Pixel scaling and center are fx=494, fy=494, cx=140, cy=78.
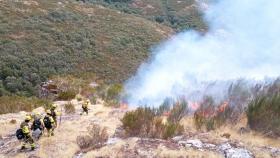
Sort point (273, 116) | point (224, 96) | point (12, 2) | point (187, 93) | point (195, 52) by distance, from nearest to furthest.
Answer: point (273, 116)
point (224, 96)
point (187, 93)
point (195, 52)
point (12, 2)

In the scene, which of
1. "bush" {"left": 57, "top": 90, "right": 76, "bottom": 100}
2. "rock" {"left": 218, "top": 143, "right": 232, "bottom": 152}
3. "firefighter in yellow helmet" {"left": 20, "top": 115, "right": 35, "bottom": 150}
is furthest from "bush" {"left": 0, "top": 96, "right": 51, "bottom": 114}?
→ "rock" {"left": 218, "top": 143, "right": 232, "bottom": 152}

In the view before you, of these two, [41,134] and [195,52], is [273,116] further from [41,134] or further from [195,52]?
[195,52]

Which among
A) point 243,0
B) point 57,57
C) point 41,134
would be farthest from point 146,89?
point 243,0

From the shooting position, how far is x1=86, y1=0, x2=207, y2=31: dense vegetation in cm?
10250

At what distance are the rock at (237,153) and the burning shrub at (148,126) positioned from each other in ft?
7.15

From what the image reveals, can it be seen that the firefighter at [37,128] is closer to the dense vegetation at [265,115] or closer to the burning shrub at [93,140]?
the burning shrub at [93,140]

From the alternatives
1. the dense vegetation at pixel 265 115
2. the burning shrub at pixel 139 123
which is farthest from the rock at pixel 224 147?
the burning shrub at pixel 139 123

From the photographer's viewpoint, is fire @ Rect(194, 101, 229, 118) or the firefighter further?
fire @ Rect(194, 101, 229, 118)

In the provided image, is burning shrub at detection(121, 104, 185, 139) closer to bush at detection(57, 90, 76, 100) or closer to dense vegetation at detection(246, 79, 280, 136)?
dense vegetation at detection(246, 79, 280, 136)

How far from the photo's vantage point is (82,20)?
7875 cm

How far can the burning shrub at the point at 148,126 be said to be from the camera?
16.3 meters

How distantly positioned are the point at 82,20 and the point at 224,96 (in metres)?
59.3

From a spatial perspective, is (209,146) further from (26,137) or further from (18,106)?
(18,106)

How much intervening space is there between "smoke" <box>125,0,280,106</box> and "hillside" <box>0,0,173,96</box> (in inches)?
194
